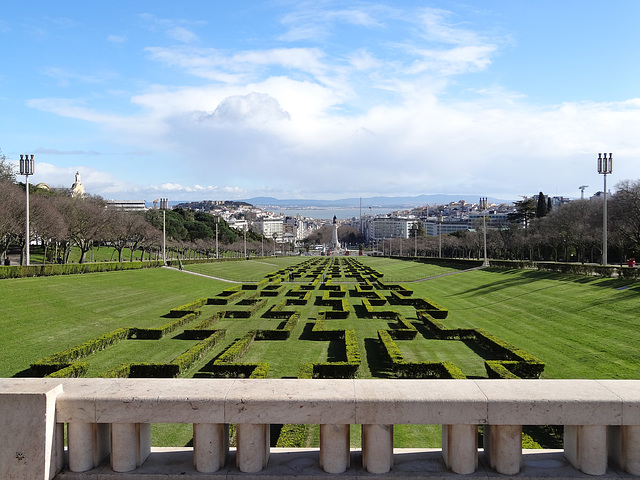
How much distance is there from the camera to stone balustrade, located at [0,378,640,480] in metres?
3.75

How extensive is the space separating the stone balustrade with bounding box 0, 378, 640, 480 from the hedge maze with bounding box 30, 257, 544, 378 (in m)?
6.66

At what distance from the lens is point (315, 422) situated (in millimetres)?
Answer: 3865

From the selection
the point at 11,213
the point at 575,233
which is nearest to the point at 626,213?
the point at 575,233

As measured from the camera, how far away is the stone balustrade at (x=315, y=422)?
3.75 m

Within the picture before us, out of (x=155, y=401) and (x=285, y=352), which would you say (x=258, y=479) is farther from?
(x=285, y=352)

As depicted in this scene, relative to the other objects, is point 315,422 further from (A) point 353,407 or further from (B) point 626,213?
(B) point 626,213

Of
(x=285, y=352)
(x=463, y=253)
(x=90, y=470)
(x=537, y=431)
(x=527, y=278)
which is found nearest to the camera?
(x=90, y=470)

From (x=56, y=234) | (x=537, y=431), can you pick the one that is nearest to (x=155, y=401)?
(x=537, y=431)

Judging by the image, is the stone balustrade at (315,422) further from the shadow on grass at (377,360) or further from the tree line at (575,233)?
the tree line at (575,233)

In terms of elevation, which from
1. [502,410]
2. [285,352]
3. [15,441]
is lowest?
[285,352]

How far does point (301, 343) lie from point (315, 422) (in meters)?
13.3

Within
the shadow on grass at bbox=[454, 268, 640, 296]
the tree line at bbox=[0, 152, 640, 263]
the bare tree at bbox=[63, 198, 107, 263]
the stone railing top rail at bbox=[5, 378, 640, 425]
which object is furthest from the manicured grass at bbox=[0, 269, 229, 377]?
the shadow on grass at bbox=[454, 268, 640, 296]

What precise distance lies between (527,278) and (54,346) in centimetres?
2939

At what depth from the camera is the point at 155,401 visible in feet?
12.7
